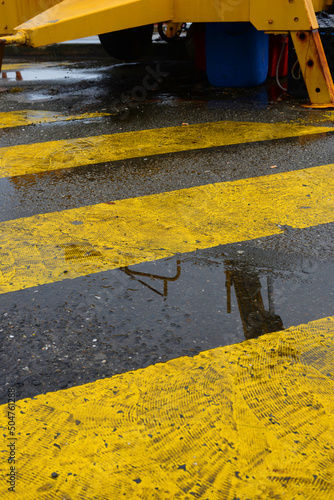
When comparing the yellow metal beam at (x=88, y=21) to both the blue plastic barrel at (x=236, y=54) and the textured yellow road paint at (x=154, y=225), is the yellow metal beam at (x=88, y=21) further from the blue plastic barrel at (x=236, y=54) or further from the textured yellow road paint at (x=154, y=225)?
the textured yellow road paint at (x=154, y=225)

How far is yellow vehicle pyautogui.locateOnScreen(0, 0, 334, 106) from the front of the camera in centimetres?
561

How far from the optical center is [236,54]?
7371 mm

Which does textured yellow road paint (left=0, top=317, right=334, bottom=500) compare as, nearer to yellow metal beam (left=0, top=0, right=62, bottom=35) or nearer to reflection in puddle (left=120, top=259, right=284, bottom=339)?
reflection in puddle (left=120, top=259, right=284, bottom=339)

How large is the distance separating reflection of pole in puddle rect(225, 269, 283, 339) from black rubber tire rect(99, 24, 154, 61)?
672 cm

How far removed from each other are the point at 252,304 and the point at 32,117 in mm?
4909

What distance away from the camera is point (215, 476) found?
5.21ft

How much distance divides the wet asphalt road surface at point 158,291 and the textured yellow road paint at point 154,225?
0.36 feet

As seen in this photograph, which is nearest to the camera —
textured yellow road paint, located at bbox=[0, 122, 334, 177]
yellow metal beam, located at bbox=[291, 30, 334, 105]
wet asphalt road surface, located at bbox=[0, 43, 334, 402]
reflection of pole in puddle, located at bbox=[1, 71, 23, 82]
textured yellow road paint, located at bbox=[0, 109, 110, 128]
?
wet asphalt road surface, located at bbox=[0, 43, 334, 402]

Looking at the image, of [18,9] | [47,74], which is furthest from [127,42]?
[18,9]

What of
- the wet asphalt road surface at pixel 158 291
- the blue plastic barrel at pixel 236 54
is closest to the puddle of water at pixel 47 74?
the blue plastic barrel at pixel 236 54

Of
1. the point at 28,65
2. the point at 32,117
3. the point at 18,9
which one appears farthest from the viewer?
the point at 28,65

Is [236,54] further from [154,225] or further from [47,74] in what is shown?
[154,225]

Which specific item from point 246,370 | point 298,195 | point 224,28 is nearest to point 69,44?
point 224,28

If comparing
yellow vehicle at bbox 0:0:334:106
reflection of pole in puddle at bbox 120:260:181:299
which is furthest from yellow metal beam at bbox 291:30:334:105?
reflection of pole in puddle at bbox 120:260:181:299
